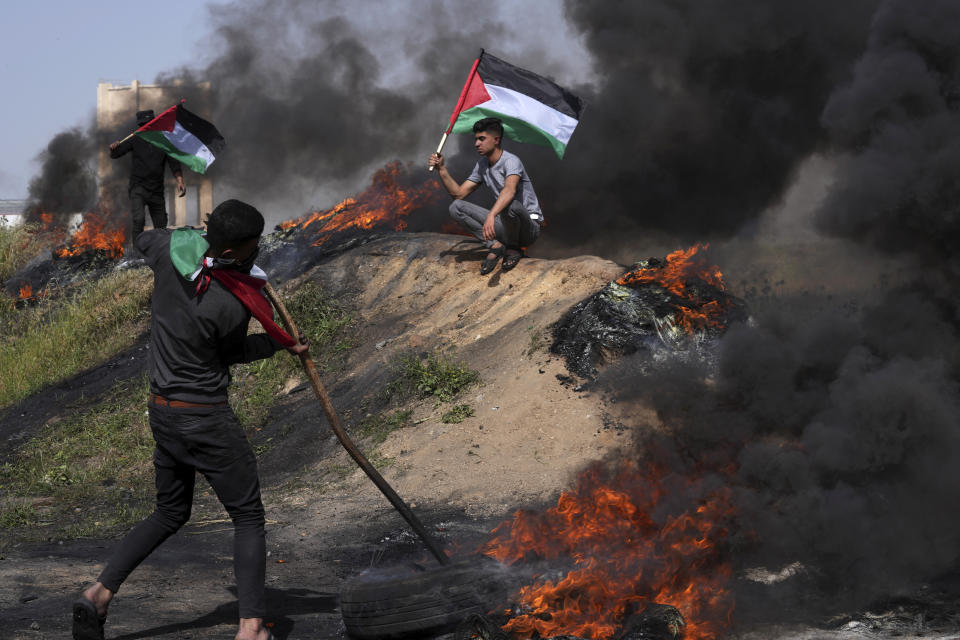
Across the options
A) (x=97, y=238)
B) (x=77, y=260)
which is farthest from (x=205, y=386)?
(x=97, y=238)

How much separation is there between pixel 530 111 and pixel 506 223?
49.5 inches

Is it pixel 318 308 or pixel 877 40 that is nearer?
pixel 877 40

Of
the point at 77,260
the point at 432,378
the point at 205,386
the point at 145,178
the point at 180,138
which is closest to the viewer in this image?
the point at 205,386

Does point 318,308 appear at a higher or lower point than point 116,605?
higher

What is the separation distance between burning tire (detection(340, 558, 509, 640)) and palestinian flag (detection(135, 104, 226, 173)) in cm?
790

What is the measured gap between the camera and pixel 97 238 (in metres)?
17.0

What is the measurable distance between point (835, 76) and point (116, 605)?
11.8 metres

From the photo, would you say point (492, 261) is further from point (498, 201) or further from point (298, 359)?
point (298, 359)

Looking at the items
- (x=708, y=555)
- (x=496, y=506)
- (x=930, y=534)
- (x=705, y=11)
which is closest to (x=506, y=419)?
(x=496, y=506)

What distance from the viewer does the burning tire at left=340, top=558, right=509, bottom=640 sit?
4324 mm

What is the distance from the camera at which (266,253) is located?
14.0m

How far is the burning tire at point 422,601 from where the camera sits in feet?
14.2

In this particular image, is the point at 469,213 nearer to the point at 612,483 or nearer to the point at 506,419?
the point at 506,419

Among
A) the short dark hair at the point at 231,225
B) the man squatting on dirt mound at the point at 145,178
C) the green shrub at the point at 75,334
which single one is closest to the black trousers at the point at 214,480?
the short dark hair at the point at 231,225
